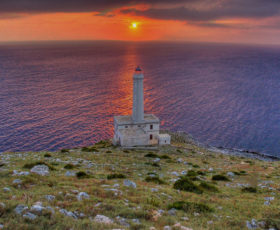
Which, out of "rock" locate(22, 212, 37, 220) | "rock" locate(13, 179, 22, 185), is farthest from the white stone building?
"rock" locate(22, 212, 37, 220)

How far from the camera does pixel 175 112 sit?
85.3 metres

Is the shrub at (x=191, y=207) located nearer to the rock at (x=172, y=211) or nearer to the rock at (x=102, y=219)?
the rock at (x=172, y=211)

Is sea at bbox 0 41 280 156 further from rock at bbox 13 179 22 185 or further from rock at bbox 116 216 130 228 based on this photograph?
rock at bbox 116 216 130 228

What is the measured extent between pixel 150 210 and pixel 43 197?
445 cm

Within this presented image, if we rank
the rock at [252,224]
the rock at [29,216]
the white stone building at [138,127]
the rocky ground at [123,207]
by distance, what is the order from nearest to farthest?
the rock at [29,216] → the rocky ground at [123,207] → the rock at [252,224] → the white stone building at [138,127]

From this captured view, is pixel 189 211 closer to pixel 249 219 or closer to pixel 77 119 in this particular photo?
pixel 249 219

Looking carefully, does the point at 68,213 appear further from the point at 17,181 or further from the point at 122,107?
the point at 122,107

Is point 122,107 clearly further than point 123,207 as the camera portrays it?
Yes

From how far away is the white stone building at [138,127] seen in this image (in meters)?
44.0

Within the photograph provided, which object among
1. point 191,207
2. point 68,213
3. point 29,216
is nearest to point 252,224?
point 191,207

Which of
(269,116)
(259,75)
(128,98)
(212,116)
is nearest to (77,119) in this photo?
(128,98)

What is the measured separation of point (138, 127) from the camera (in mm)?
47000

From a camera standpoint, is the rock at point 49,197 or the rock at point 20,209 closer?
the rock at point 20,209

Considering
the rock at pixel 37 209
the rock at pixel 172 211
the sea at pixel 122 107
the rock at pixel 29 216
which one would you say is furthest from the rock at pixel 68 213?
the sea at pixel 122 107
